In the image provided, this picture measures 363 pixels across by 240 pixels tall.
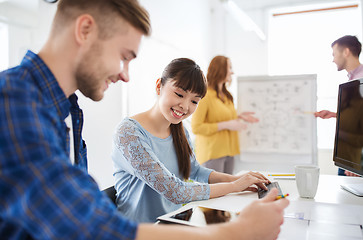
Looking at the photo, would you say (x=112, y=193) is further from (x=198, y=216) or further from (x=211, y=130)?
(x=211, y=130)

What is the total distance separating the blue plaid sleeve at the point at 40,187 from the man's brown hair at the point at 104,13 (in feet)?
0.65

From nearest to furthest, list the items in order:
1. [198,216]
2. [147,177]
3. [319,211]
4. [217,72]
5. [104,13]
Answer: [104,13] < [198,216] < [319,211] < [147,177] < [217,72]

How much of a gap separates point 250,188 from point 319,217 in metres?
0.32

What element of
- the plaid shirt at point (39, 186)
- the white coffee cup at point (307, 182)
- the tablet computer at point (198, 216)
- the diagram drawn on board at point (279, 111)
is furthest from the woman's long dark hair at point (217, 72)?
the plaid shirt at point (39, 186)

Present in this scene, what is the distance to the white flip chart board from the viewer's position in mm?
2510

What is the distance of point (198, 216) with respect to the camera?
0.80 meters

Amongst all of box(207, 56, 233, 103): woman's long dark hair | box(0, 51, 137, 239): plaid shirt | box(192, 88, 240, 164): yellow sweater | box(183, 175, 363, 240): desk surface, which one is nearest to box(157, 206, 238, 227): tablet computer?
box(183, 175, 363, 240): desk surface

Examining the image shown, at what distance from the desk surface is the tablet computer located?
64mm

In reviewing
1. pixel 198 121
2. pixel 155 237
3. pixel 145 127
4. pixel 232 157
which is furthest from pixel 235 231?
pixel 232 157

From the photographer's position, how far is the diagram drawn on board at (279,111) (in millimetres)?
2514

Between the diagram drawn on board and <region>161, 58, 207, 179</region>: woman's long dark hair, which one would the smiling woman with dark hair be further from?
the diagram drawn on board

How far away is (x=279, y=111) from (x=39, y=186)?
2.47m

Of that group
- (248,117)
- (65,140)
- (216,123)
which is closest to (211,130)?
(216,123)

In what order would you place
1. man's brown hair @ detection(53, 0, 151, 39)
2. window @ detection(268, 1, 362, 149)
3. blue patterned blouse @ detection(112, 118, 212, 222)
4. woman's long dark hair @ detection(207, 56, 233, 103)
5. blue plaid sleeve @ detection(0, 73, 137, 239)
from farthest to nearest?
window @ detection(268, 1, 362, 149) < woman's long dark hair @ detection(207, 56, 233, 103) < blue patterned blouse @ detection(112, 118, 212, 222) < man's brown hair @ detection(53, 0, 151, 39) < blue plaid sleeve @ detection(0, 73, 137, 239)
